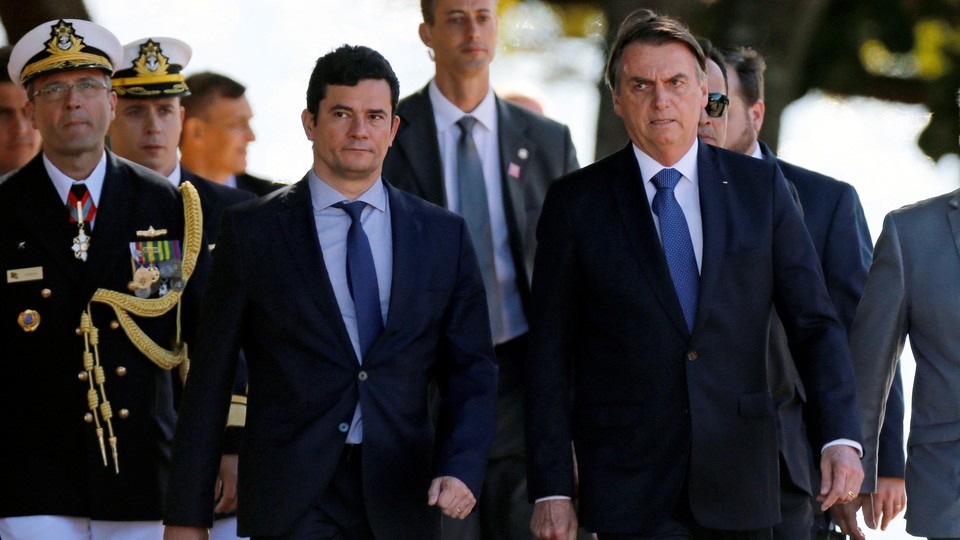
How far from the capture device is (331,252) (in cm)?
604

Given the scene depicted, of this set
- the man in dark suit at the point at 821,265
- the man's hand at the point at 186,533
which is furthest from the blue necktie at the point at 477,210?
the man's hand at the point at 186,533

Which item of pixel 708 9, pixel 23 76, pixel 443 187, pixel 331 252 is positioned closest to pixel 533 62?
pixel 708 9

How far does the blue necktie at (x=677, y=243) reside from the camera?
597 centimetres

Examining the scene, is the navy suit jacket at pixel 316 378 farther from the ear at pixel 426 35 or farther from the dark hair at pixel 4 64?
the dark hair at pixel 4 64

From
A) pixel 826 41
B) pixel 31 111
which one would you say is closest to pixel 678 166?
pixel 31 111

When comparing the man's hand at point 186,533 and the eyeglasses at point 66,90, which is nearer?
the man's hand at point 186,533

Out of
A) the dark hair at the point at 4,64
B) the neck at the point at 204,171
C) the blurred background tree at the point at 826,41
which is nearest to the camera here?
the dark hair at the point at 4,64

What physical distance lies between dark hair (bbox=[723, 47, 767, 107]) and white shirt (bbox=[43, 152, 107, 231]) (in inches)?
94.6

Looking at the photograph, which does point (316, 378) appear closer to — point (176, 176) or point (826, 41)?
point (176, 176)

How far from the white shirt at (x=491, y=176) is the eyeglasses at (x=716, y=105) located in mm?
919

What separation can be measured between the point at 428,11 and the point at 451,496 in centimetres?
276

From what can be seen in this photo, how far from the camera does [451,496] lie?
5.82 meters

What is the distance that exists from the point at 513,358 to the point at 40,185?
185 centimetres

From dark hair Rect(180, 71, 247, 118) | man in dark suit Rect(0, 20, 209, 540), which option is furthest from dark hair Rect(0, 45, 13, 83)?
dark hair Rect(180, 71, 247, 118)
